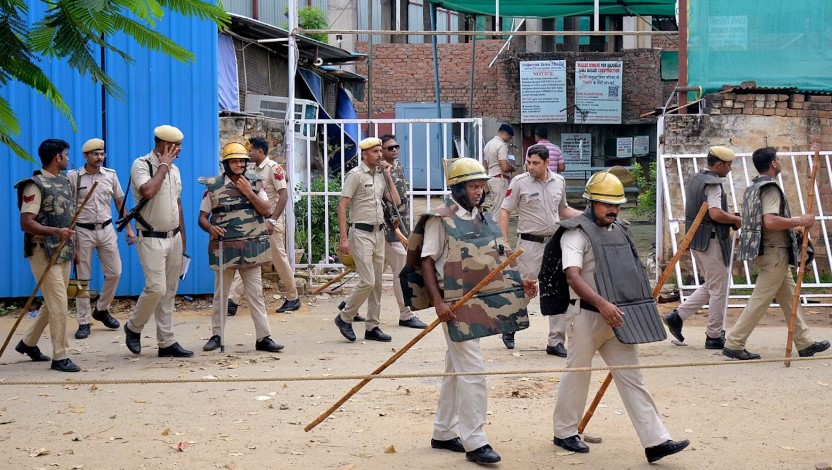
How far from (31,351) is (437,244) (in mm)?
4324

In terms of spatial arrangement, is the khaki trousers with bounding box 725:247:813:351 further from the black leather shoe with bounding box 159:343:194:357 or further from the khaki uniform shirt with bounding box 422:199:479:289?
the black leather shoe with bounding box 159:343:194:357

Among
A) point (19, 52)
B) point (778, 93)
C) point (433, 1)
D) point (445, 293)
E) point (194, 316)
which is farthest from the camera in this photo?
point (433, 1)

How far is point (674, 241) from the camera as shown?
36.7ft

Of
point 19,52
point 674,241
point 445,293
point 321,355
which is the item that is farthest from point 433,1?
point 19,52

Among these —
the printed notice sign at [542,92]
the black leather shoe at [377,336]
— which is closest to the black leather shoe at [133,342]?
the black leather shoe at [377,336]

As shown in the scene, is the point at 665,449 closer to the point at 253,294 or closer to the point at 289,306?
the point at 253,294

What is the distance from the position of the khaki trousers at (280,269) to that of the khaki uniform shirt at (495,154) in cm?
385

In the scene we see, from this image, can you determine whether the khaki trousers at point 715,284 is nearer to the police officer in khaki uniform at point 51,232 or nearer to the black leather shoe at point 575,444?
the black leather shoe at point 575,444

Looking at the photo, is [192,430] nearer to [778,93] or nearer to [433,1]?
[778,93]

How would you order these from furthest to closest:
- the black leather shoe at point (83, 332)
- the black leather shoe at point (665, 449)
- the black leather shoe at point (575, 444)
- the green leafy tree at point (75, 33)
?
the black leather shoe at point (83, 332) < the black leather shoe at point (575, 444) < the black leather shoe at point (665, 449) < the green leafy tree at point (75, 33)

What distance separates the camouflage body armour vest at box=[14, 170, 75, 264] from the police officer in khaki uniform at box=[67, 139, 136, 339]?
137 cm

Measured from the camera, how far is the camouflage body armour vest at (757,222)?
26.6ft

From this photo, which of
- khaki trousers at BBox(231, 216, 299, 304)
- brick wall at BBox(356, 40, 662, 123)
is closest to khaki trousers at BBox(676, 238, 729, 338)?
khaki trousers at BBox(231, 216, 299, 304)

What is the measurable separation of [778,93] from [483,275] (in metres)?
7.40
